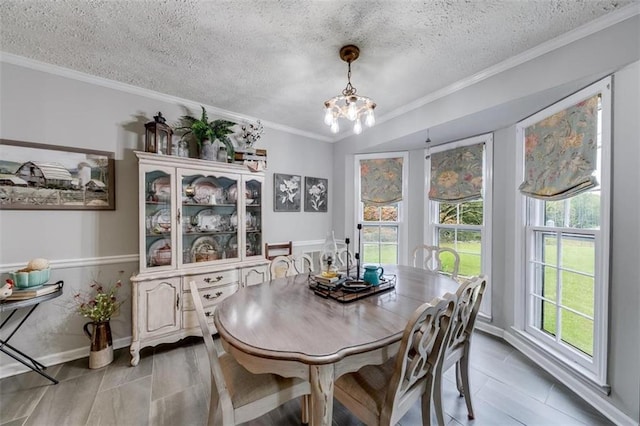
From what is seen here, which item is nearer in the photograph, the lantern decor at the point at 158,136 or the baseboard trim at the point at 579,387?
the baseboard trim at the point at 579,387

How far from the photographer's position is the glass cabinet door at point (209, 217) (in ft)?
8.54

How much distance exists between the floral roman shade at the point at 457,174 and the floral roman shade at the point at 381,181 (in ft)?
1.55

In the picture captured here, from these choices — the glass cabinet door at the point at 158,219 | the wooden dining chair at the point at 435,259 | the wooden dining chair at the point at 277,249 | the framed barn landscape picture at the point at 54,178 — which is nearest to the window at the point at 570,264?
the wooden dining chair at the point at 435,259

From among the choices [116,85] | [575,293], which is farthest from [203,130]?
[575,293]

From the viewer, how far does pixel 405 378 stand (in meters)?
1.20

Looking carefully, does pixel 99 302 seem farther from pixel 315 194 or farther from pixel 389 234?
pixel 389 234

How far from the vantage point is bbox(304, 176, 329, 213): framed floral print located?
3771 mm

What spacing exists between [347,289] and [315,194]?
2302 mm

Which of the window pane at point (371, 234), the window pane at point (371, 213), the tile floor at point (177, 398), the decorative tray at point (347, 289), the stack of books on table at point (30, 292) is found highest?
the window pane at point (371, 213)

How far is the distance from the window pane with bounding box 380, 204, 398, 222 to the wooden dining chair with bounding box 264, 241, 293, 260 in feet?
4.65

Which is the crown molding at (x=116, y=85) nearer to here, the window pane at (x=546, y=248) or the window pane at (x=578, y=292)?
the window pane at (x=546, y=248)

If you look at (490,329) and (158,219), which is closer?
(158,219)

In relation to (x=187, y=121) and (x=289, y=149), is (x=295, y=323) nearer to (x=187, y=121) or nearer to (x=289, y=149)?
(x=187, y=121)

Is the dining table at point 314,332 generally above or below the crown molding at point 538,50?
below
